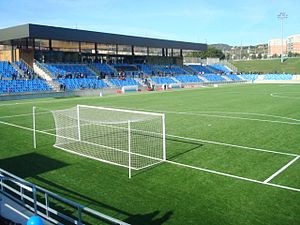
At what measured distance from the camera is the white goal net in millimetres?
12642

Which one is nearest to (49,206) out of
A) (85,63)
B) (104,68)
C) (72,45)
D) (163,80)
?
(72,45)

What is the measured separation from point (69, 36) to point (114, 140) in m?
35.0

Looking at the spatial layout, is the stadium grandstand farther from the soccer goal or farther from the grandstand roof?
the soccer goal

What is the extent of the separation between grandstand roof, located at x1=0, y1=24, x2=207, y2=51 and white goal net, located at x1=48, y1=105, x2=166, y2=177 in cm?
2554

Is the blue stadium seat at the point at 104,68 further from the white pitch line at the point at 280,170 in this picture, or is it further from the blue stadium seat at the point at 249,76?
the white pitch line at the point at 280,170

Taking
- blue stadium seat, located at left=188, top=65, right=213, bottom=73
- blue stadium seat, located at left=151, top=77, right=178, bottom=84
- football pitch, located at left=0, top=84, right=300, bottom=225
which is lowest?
football pitch, located at left=0, top=84, right=300, bottom=225

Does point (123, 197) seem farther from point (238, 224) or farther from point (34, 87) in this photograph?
point (34, 87)

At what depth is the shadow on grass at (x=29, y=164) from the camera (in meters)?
11.4

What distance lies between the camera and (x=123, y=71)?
198ft

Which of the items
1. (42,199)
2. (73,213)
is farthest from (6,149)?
(73,213)

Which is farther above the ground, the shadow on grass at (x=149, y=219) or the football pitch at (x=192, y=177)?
the football pitch at (x=192, y=177)

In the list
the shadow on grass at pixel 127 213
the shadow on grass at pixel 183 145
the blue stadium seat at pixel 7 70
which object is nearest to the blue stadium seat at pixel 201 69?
the blue stadium seat at pixel 7 70

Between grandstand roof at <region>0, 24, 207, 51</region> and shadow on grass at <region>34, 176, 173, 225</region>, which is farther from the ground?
grandstand roof at <region>0, 24, 207, 51</region>

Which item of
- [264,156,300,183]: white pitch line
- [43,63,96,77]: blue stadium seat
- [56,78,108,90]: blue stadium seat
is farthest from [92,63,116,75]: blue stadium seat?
[264,156,300,183]: white pitch line
